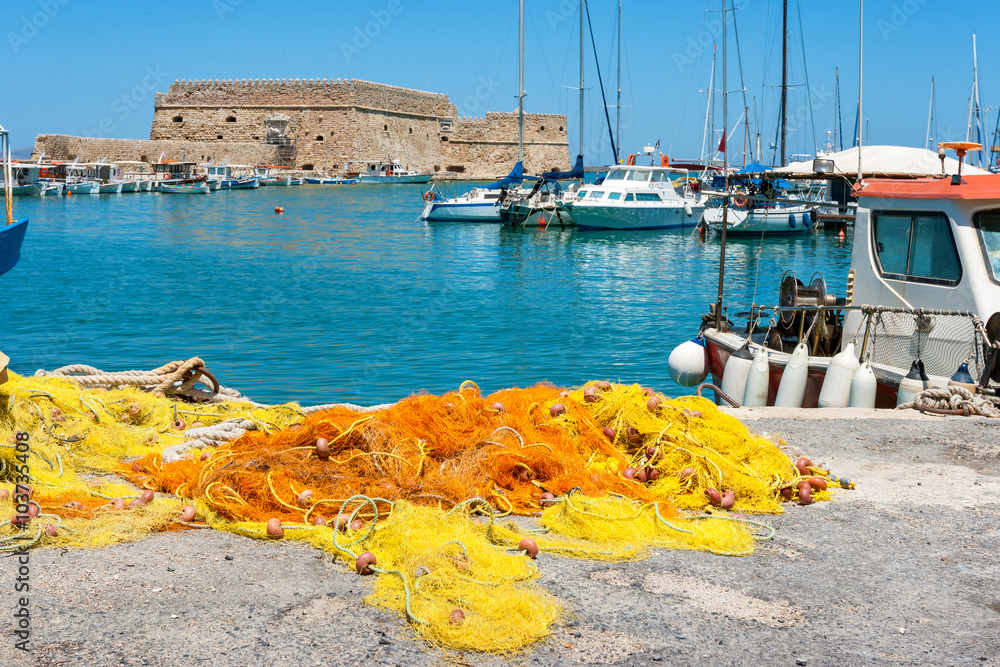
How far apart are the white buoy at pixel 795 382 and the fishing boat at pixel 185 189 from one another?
2068 inches

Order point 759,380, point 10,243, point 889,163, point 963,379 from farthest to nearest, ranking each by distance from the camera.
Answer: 1. point 10,243
2. point 889,163
3. point 759,380
4. point 963,379

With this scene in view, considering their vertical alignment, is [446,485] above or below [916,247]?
below

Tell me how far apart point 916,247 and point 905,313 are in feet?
2.01

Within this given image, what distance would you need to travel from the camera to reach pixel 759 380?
7887 millimetres

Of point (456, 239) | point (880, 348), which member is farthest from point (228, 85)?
point (880, 348)

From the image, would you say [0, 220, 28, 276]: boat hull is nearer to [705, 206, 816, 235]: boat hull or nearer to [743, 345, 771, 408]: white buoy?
[743, 345, 771, 408]: white buoy

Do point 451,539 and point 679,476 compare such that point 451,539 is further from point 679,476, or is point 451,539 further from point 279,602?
point 679,476

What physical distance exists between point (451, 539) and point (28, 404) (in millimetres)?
2865

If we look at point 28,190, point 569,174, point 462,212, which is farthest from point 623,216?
point 28,190

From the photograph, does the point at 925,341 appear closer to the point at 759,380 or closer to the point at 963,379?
the point at 963,379

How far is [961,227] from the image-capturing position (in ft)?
23.2

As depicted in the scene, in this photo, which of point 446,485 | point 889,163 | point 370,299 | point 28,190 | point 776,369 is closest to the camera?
point 446,485

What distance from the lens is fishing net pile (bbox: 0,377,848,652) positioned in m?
3.66

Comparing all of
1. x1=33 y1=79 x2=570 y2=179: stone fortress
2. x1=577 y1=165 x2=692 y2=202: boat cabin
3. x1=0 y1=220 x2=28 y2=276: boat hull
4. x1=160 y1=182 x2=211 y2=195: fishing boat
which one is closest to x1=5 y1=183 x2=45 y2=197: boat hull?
x1=160 y1=182 x2=211 y2=195: fishing boat
